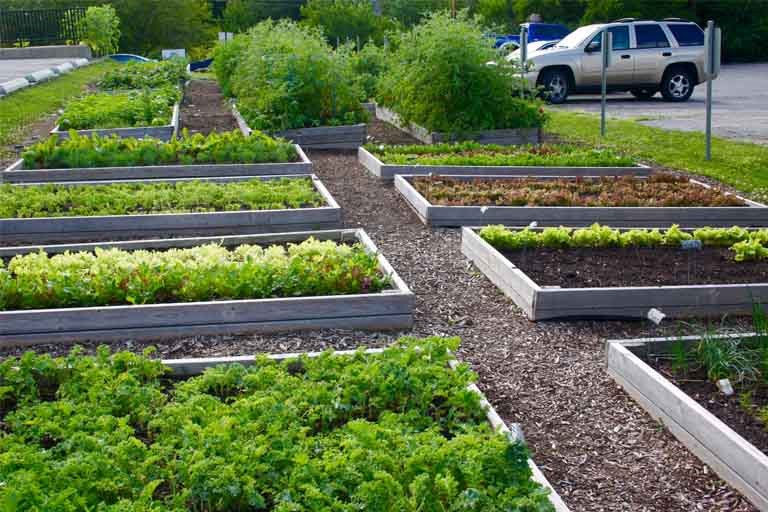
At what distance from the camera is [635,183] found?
1028 centimetres

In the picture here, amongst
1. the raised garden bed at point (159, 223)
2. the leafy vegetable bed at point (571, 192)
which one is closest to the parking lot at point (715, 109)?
the leafy vegetable bed at point (571, 192)

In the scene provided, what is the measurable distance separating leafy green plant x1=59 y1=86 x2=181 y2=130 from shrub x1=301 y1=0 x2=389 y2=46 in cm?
2090

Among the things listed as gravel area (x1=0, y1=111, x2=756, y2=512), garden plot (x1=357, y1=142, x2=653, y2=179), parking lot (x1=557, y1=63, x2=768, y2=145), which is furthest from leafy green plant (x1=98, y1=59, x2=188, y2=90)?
gravel area (x1=0, y1=111, x2=756, y2=512)

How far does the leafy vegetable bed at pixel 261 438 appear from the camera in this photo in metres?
3.52

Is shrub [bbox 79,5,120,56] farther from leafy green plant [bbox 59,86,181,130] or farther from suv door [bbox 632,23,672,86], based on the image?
suv door [bbox 632,23,672,86]

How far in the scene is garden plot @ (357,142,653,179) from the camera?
1094 centimetres

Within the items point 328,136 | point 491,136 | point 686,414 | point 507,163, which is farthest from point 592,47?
point 686,414

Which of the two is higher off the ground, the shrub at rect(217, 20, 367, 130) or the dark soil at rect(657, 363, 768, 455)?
the shrub at rect(217, 20, 367, 130)

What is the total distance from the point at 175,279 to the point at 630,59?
677 inches

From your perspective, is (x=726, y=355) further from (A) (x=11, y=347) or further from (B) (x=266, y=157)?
(B) (x=266, y=157)

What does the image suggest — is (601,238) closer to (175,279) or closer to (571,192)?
(571,192)

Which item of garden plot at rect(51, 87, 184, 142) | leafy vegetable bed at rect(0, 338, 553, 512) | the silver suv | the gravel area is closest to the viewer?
leafy vegetable bed at rect(0, 338, 553, 512)

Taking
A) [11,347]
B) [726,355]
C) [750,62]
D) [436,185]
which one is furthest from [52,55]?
[726,355]

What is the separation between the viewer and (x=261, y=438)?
3.87m
